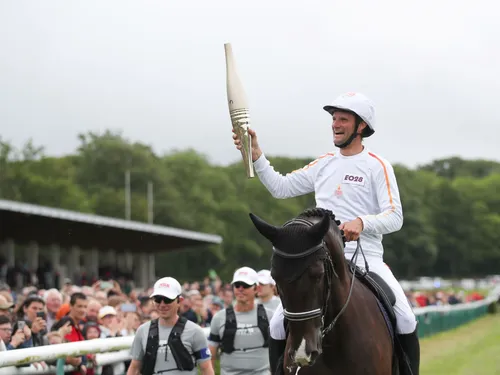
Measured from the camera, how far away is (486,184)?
451 ft

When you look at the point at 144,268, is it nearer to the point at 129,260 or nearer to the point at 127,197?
the point at 129,260

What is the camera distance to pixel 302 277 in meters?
4.54

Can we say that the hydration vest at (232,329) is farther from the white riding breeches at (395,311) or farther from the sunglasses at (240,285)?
the white riding breeches at (395,311)

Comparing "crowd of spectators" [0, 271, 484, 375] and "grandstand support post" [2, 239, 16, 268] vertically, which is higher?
"grandstand support post" [2, 239, 16, 268]

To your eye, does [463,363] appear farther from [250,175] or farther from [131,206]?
[131,206]

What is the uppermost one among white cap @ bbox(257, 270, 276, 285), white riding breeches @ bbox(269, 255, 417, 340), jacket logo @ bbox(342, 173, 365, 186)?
jacket logo @ bbox(342, 173, 365, 186)

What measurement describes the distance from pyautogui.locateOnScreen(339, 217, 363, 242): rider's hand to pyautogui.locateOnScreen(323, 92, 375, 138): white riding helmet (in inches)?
30.4

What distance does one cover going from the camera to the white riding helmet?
568 cm

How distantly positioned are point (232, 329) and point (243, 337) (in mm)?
126

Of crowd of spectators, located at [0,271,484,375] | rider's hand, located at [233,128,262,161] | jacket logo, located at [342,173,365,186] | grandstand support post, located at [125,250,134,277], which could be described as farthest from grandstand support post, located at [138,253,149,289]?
jacket logo, located at [342,173,365,186]

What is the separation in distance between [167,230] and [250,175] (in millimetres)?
32655

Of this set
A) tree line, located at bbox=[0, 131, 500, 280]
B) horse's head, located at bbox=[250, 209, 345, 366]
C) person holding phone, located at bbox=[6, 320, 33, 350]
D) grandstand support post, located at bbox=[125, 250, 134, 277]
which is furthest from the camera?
tree line, located at bbox=[0, 131, 500, 280]

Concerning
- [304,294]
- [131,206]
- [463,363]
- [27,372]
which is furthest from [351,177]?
[131,206]

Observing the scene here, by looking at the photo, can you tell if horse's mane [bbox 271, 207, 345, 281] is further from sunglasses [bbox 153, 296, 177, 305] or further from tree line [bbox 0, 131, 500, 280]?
tree line [bbox 0, 131, 500, 280]
